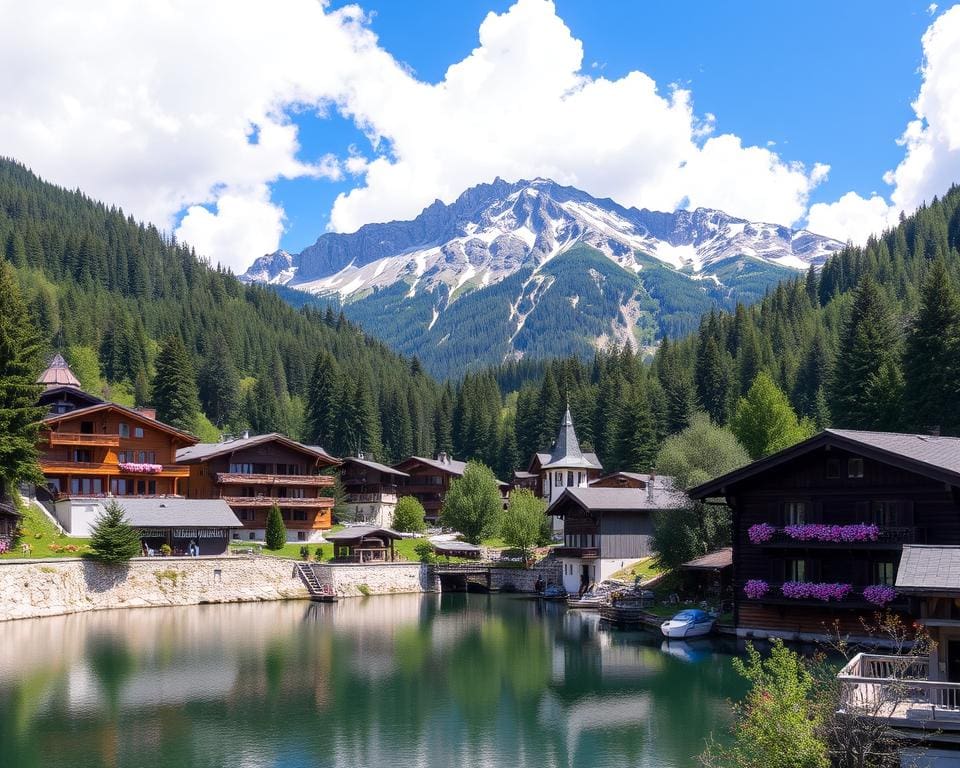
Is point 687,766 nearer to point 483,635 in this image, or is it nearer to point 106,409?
point 483,635

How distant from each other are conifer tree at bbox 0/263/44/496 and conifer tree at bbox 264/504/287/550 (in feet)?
71.0

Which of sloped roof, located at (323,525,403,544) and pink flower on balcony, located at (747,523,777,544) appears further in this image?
sloped roof, located at (323,525,403,544)

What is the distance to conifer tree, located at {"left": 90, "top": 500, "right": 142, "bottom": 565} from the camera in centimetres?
6088

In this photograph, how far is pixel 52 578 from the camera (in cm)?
5753

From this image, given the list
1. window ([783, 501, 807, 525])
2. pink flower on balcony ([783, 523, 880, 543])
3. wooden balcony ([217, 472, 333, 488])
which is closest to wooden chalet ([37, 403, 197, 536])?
wooden balcony ([217, 472, 333, 488])

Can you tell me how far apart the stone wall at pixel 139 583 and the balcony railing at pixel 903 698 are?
48875mm

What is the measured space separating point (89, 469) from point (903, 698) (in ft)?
232

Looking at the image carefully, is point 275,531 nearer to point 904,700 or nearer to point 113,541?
point 113,541

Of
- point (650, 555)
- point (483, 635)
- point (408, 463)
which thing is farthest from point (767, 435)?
point (408, 463)

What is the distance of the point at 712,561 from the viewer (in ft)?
184

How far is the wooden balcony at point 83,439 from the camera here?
3017 inches

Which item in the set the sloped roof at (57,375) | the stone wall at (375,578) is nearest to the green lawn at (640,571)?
the stone wall at (375,578)

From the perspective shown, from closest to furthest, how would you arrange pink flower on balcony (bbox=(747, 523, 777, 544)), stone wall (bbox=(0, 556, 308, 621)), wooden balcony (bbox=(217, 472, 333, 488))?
pink flower on balcony (bbox=(747, 523, 777, 544)), stone wall (bbox=(0, 556, 308, 621)), wooden balcony (bbox=(217, 472, 333, 488))

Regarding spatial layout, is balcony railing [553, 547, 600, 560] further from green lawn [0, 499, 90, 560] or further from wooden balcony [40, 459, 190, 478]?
wooden balcony [40, 459, 190, 478]
